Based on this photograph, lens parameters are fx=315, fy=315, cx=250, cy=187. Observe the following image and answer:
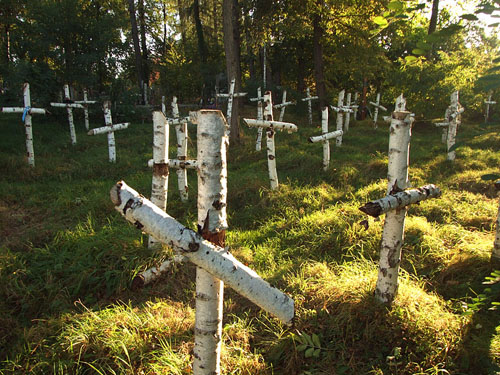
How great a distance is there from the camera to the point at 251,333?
3.17 meters

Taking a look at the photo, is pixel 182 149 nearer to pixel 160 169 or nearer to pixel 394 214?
pixel 160 169

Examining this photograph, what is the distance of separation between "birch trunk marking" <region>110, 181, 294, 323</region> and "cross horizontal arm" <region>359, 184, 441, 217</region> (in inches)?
39.5

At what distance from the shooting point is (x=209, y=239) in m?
1.83

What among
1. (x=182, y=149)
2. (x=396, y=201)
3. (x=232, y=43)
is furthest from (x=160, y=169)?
(x=232, y=43)

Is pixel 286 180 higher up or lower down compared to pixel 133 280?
higher up

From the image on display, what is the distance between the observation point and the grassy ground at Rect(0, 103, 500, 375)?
273 centimetres

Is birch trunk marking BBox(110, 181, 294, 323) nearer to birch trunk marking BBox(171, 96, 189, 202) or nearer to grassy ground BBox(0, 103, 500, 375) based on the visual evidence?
grassy ground BBox(0, 103, 500, 375)

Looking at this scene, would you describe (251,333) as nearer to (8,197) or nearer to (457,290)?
(457,290)

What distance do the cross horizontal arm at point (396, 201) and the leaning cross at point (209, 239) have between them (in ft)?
3.41

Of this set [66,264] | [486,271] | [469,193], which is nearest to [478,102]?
[469,193]

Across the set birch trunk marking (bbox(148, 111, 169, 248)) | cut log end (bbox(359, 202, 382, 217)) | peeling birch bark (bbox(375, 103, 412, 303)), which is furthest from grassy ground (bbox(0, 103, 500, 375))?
cut log end (bbox(359, 202, 382, 217))

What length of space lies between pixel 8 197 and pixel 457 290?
28.5 feet

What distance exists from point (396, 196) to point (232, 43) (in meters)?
10.5

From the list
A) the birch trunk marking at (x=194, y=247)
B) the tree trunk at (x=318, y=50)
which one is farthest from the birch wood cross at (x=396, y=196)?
the tree trunk at (x=318, y=50)
